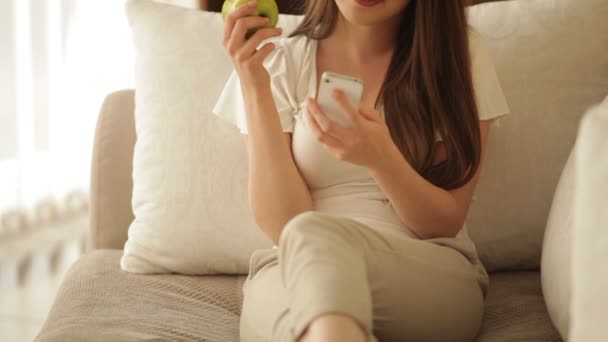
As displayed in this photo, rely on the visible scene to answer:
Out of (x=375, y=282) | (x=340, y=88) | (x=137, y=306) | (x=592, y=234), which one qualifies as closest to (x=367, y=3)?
(x=340, y=88)

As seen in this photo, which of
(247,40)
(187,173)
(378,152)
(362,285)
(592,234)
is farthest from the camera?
(187,173)

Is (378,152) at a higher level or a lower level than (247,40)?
lower

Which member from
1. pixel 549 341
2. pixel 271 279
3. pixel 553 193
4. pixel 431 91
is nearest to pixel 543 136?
pixel 553 193

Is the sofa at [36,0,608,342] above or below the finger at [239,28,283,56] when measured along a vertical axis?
below

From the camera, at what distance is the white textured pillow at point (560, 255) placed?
48.2 inches

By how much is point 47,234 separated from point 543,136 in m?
1.60

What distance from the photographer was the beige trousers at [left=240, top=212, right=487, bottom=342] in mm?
993

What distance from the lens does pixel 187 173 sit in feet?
4.96

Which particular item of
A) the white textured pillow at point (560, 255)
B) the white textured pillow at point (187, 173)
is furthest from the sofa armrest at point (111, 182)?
the white textured pillow at point (560, 255)

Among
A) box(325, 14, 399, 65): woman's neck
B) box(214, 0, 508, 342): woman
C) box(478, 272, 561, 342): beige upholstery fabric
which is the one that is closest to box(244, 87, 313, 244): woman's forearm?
box(214, 0, 508, 342): woman

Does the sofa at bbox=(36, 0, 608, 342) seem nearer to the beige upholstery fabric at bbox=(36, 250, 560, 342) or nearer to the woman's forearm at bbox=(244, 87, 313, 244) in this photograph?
the beige upholstery fabric at bbox=(36, 250, 560, 342)

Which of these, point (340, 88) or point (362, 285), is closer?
point (362, 285)

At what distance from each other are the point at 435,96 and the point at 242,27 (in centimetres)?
34

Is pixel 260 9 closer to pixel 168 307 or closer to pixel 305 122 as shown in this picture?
pixel 305 122
